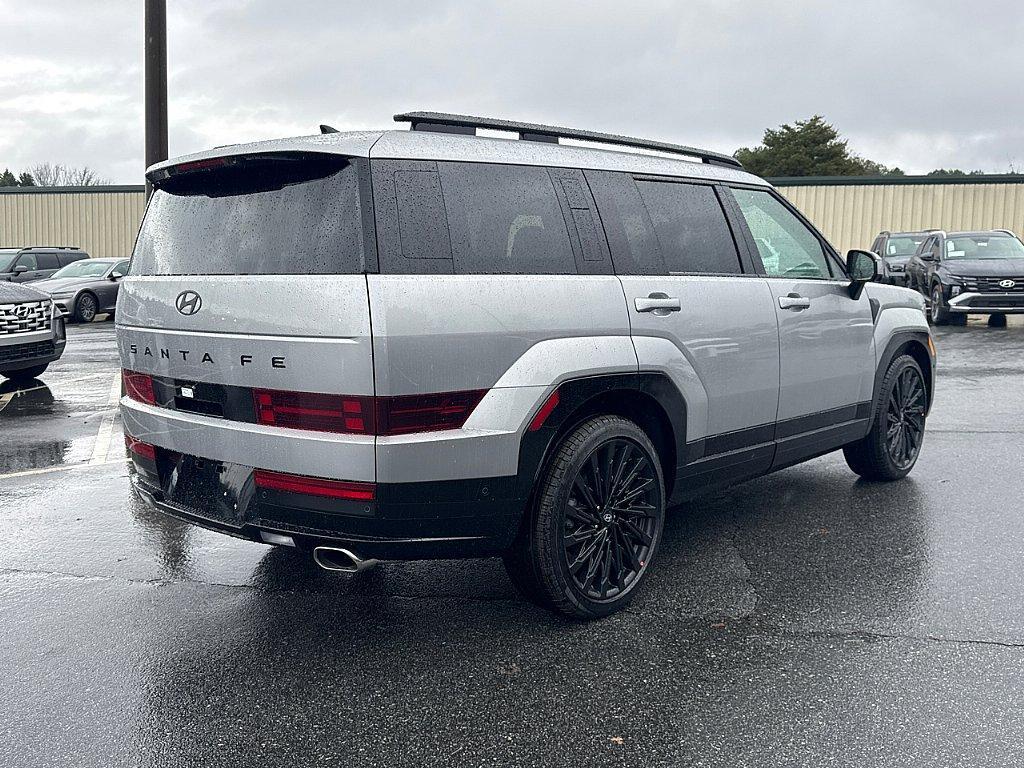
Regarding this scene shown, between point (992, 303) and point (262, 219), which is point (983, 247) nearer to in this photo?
point (992, 303)

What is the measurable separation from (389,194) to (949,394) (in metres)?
8.58

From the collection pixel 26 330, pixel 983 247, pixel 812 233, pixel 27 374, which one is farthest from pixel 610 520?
pixel 983 247

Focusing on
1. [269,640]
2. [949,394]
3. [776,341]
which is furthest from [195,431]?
[949,394]

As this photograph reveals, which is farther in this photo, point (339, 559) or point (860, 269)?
point (860, 269)

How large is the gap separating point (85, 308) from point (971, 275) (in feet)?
58.4

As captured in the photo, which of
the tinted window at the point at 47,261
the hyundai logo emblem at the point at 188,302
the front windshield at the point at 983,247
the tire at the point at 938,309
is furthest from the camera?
the tinted window at the point at 47,261

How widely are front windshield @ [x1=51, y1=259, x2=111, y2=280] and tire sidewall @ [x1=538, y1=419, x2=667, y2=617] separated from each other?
804 inches

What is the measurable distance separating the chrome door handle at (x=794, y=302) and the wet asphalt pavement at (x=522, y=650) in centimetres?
123

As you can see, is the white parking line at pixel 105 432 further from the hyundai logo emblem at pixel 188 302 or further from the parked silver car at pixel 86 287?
the parked silver car at pixel 86 287

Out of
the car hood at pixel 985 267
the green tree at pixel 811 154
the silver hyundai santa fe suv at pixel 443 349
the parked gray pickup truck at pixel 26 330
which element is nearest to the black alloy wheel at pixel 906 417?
the silver hyundai santa fe suv at pixel 443 349

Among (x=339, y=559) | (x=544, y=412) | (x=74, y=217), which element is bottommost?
(x=339, y=559)

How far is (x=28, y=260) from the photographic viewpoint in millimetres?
24172

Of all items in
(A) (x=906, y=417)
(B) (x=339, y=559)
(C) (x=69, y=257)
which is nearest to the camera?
(B) (x=339, y=559)

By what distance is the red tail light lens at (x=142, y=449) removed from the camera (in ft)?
13.8
